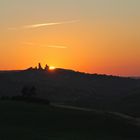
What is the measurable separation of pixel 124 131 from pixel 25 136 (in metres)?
13.6

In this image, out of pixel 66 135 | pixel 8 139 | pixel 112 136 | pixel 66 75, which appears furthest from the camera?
pixel 66 75

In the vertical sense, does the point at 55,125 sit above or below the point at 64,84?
below

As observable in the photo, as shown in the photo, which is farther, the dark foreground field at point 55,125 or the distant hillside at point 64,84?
the distant hillside at point 64,84

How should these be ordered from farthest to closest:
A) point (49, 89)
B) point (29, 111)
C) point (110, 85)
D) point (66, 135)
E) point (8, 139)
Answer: point (110, 85)
point (49, 89)
point (29, 111)
point (66, 135)
point (8, 139)

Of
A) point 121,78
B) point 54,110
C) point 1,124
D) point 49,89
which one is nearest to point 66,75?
point 121,78

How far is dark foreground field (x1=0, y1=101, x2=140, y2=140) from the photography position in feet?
121

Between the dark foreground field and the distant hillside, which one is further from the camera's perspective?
the distant hillside

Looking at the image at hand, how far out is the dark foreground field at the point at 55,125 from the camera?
1447 inches

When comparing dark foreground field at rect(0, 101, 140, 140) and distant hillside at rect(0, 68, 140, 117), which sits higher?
distant hillside at rect(0, 68, 140, 117)

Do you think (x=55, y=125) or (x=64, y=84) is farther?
(x=64, y=84)

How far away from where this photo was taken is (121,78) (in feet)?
651

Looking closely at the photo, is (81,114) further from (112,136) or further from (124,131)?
(112,136)

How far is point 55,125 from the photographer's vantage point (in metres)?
44.4

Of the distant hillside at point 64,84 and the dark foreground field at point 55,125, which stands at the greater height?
the distant hillside at point 64,84
